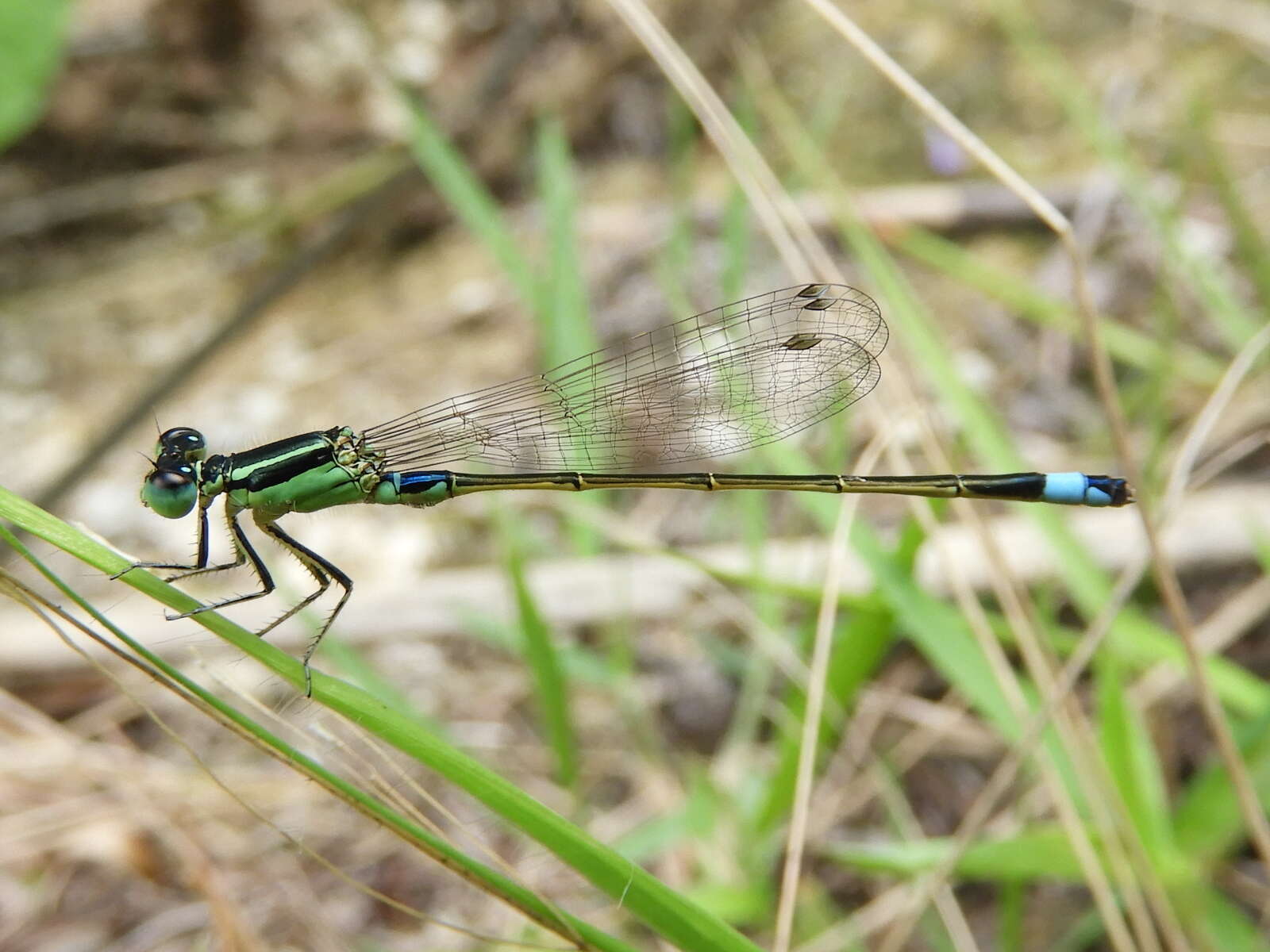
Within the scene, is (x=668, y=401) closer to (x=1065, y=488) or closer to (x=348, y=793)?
(x=1065, y=488)

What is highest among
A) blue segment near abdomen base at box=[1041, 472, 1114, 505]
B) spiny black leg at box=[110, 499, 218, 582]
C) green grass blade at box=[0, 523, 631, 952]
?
blue segment near abdomen base at box=[1041, 472, 1114, 505]

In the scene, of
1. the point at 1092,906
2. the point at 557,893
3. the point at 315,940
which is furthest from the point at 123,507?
the point at 1092,906

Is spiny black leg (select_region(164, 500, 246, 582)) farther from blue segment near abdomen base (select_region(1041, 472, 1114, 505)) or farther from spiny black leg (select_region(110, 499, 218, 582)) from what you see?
blue segment near abdomen base (select_region(1041, 472, 1114, 505))

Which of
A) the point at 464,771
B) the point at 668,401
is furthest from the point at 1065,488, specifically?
the point at 464,771

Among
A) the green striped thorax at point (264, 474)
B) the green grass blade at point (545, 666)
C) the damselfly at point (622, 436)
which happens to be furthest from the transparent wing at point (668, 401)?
the green grass blade at point (545, 666)

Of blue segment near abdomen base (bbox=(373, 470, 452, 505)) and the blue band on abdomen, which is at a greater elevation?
the blue band on abdomen

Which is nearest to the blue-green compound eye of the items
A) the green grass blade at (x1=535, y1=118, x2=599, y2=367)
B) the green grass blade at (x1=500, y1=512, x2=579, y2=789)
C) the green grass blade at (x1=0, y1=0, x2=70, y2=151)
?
the green grass blade at (x1=500, y1=512, x2=579, y2=789)
